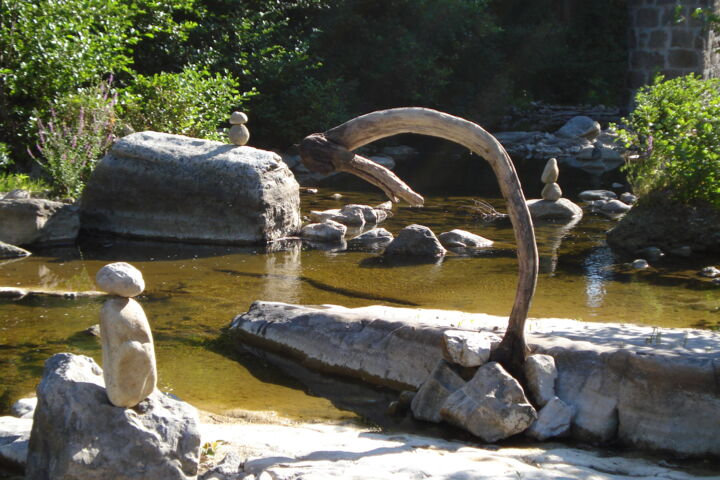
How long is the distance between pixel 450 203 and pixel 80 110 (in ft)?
20.7

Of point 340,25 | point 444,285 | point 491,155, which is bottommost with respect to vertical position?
point 444,285

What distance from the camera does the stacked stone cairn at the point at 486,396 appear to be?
202 inches

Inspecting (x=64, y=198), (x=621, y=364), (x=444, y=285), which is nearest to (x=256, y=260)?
(x=444, y=285)

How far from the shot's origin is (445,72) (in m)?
21.6

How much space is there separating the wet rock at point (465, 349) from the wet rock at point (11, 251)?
6.50 m

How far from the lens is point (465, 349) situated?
546cm

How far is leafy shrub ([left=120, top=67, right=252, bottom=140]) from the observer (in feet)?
43.8

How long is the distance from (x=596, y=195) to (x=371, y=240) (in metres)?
5.69

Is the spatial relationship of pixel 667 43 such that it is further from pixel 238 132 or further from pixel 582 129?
pixel 238 132

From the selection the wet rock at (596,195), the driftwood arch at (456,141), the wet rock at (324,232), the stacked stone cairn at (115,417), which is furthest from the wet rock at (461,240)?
the stacked stone cairn at (115,417)

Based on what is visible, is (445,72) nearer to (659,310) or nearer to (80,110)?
(80,110)

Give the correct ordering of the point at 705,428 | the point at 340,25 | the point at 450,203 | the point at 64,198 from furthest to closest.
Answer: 1. the point at 340,25
2. the point at 450,203
3. the point at 64,198
4. the point at 705,428

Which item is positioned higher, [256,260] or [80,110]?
[80,110]

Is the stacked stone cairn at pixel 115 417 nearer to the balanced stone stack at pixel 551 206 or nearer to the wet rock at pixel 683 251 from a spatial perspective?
the wet rock at pixel 683 251
